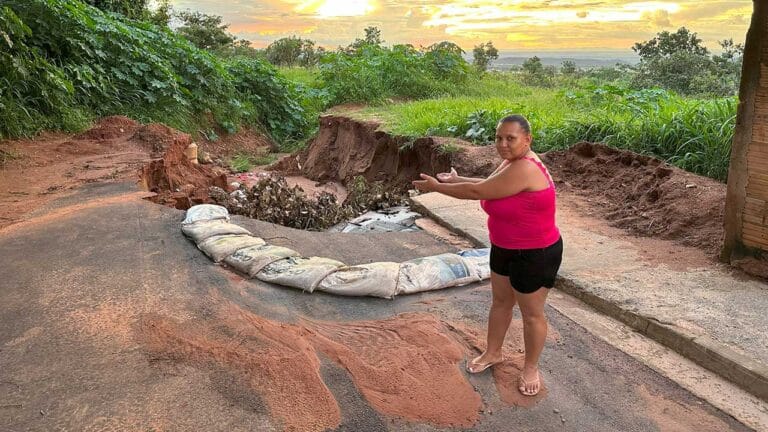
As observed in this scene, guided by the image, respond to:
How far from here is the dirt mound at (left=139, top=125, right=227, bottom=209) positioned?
6.61 meters

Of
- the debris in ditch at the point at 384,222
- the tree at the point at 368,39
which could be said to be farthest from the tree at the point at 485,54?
the debris in ditch at the point at 384,222

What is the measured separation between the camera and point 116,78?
11312mm

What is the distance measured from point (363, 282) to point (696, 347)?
203cm

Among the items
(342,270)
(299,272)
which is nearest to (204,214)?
(299,272)

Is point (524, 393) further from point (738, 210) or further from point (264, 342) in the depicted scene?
point (738, 210)

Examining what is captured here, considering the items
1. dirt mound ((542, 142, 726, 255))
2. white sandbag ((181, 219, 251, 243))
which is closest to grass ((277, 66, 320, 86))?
dirt mound ((542, 142, 726, 255))

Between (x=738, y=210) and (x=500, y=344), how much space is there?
7.56 ft

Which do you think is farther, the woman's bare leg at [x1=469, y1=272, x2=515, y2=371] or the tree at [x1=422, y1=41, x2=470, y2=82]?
the tree at [x1=422, y1=41, x2=470, y2=82]

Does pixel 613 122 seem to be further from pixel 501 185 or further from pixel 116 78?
pixel 116 78

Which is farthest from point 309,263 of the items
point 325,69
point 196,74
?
point 325,69

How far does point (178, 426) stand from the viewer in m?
2.51

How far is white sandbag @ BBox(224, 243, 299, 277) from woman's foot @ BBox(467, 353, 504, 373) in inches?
71.1

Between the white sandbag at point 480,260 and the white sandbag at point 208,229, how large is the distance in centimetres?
189

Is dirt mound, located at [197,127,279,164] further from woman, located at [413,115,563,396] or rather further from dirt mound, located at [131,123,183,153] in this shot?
woman, located at [413,115,563,396]
